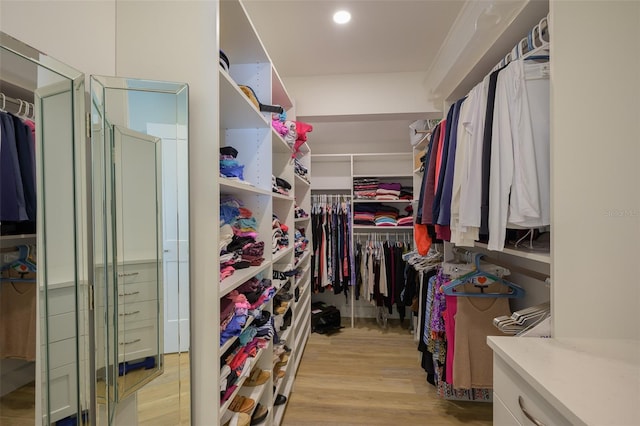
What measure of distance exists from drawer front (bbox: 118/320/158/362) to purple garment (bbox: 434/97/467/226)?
Result: 1.30 m

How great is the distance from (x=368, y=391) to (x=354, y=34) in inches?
103

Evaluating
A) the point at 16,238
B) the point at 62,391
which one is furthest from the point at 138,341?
the point at 16,238

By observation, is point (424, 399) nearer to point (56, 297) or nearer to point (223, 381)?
point (223, 381)

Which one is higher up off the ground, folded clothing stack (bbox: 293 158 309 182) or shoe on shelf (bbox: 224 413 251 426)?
folded clothing stack (bbox: 293 158 309 182)

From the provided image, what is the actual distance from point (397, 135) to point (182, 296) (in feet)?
10.9

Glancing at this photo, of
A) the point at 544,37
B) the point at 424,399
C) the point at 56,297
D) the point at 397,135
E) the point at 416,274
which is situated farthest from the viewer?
the point at 397,135

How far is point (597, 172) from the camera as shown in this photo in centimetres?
90

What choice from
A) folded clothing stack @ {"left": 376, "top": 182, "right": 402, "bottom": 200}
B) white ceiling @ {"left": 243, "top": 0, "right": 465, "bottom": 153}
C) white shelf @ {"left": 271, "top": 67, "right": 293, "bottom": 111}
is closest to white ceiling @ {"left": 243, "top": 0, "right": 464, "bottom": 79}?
white ceiling @ {"left": 243, "top": 0, "right": 465, "bottom": 153}

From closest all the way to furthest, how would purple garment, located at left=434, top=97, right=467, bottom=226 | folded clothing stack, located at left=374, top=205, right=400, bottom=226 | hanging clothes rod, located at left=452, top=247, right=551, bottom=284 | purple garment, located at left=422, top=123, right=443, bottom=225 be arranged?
hanging clothes rod, located at left=452, top=247, right=551, bottom=284 < purple garment, located at left=434, top=97, right=467, bottom=226 < purple garment, located at left=422, top=123, right=443, bottom=225 < folded clothing stack, located at left=374, top=205, right=400, bottom=226

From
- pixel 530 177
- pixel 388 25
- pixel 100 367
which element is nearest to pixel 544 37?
pixel 530 177

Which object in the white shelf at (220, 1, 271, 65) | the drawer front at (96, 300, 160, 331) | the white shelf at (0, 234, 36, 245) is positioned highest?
the white shelf at (220, 1, 271, 65)

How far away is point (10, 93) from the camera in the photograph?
1.94 ft

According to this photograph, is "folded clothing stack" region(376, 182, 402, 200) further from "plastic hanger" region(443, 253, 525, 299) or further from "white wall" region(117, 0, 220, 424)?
"white wall" region(117, 0, 220, 424)

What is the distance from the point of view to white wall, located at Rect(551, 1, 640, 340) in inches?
34.9
